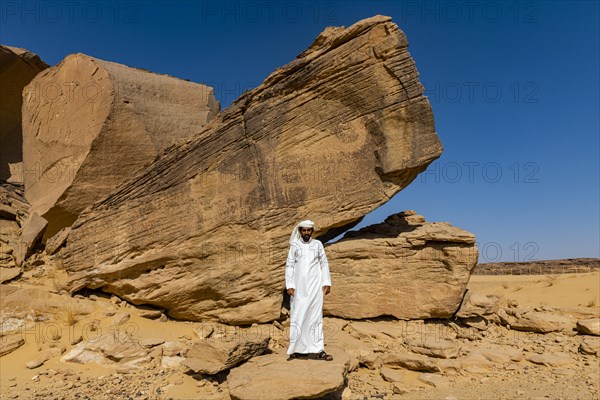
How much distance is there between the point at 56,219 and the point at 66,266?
4.85ft

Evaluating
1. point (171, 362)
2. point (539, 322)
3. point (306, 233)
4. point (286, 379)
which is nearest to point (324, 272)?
point (306, 233)

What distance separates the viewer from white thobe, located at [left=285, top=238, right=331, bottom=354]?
17.5 ft

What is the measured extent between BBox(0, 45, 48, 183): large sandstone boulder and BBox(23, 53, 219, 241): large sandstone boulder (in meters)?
7.23

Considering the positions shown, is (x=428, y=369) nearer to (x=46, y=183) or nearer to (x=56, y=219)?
(x=56, y=219)

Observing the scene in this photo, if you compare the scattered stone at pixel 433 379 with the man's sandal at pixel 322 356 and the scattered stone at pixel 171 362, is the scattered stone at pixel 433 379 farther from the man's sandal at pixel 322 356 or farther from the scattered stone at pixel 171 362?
the scattered stone at pixel 171 362

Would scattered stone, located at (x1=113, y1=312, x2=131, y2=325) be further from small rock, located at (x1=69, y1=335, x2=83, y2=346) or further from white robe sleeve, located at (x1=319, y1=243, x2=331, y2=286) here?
white robe sleeve, located at (x1=319, y1=243, x2=331, y2=286)

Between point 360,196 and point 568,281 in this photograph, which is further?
point 568,281

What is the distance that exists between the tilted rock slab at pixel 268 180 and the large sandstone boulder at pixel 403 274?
362mm

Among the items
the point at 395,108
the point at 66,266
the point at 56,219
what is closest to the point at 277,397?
the point at 395,108

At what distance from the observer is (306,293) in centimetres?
565

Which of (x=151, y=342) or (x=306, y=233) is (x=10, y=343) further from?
(x=306, y=233)

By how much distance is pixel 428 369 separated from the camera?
20.0 ft

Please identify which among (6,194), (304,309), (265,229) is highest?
(6,194)

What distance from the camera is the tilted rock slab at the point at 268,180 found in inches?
294
